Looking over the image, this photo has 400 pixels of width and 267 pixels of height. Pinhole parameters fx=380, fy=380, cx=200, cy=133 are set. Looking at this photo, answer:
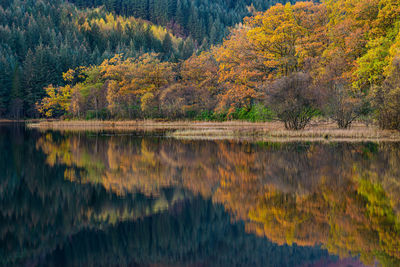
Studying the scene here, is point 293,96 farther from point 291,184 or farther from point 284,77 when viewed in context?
point 291,184

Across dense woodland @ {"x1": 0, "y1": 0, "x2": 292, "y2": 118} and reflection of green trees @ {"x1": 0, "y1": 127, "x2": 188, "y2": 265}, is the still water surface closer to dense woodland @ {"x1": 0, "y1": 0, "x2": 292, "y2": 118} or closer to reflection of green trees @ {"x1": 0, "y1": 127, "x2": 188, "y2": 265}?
reflection of green trees @ {"x1": 0, "y1": 127, "x2": 188, "y2": 265}

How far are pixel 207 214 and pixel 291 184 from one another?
14.1 feet

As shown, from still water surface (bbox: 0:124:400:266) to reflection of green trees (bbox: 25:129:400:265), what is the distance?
0.12ft

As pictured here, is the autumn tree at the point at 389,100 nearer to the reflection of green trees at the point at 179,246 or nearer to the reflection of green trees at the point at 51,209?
the reflection of green trees at the point at 51,209

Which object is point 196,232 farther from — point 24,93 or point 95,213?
point 24,93

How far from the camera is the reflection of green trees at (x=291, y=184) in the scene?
861cm

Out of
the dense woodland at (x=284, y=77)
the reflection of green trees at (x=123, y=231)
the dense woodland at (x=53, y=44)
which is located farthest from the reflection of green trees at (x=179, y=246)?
the dense woodland at (x=53, y=44)

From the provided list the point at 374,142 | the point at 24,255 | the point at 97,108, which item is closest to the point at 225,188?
the point at 24,255

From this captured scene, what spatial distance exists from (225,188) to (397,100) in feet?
68.2

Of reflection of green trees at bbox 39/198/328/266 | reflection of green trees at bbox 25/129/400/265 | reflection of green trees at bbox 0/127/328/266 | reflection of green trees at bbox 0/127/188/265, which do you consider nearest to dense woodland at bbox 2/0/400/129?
reflection of green trees at bbox 25/129/400/265

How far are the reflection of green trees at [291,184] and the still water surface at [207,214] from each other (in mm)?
37

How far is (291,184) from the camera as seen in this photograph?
44.3ft

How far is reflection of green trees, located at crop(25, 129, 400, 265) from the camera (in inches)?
339

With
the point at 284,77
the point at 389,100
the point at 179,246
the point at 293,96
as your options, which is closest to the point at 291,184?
the point at 179,246
